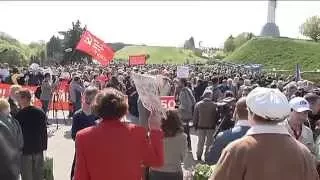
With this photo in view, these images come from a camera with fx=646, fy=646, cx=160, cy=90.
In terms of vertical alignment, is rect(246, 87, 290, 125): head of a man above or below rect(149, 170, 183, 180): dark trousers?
above

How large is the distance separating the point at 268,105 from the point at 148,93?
1369 mm

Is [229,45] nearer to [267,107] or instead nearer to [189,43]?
[189,43]

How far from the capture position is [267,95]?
4223mm

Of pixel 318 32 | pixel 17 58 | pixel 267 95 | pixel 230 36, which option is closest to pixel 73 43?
pixel 17 58

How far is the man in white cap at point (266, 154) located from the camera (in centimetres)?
399

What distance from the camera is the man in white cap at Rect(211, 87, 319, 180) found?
399cm

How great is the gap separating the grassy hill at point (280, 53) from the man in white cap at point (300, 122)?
61.9 metres

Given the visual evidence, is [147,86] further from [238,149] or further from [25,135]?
[25,135]

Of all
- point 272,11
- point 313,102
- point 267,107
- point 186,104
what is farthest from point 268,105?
point 272,11

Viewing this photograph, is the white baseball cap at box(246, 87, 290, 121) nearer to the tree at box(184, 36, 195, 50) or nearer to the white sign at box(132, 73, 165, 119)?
the white sign at box(132, 73, 165, 119)

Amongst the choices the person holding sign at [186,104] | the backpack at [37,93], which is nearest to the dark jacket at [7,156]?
the person holding sign at [186,104]

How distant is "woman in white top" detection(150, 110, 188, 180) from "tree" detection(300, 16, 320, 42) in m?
87.8

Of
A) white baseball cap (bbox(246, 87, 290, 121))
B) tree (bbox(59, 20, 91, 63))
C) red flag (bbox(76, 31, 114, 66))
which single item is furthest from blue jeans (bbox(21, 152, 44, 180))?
tree (bbox(59, 20, 91, 63))

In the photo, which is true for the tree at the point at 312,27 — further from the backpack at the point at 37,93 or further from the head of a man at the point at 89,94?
the head of a man at the point at 89,94
